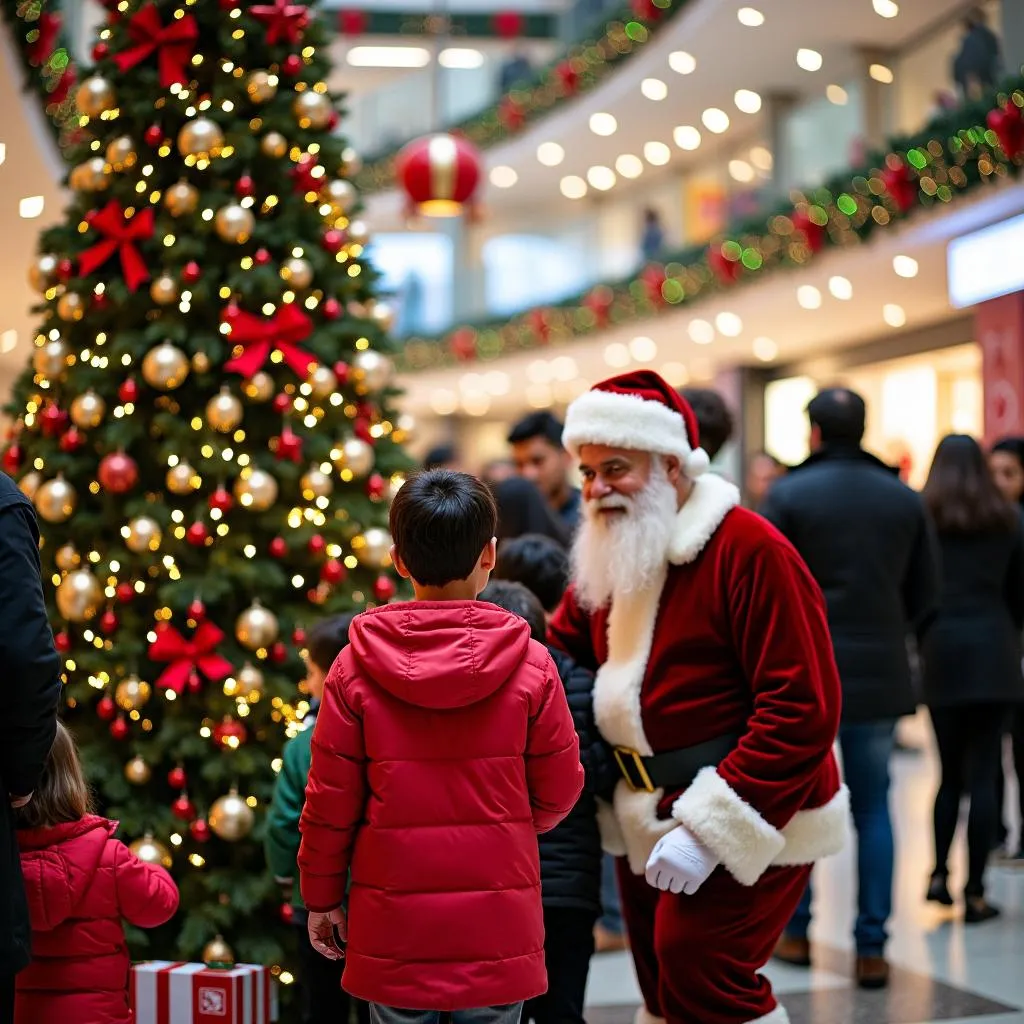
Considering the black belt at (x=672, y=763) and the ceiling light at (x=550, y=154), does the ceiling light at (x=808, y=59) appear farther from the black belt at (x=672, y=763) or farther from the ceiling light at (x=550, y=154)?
the black belt at (x=672, y=763)

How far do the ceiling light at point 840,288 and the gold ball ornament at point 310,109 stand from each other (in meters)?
9.89

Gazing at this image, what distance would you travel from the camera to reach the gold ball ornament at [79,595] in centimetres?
412

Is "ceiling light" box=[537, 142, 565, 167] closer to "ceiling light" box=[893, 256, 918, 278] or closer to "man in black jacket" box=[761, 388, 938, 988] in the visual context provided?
"ceiling light" box=[893, 256, 918, 278]

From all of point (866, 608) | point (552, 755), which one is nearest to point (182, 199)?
point (552, 755)

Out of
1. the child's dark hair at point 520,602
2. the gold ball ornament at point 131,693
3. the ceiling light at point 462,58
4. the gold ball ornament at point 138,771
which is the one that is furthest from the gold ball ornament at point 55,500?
the ceiling light at point 462,58

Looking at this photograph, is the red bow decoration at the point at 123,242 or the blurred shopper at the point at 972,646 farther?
the blurred shopper at the point at 972,646

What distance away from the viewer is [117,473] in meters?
4.14

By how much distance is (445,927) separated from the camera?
2564mm

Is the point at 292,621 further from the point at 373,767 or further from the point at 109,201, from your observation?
the point at 373,767

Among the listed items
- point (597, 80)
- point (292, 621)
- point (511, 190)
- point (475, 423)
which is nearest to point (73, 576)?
point (292, 621)

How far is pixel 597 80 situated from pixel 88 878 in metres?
17.9

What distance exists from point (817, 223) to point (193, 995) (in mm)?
11494

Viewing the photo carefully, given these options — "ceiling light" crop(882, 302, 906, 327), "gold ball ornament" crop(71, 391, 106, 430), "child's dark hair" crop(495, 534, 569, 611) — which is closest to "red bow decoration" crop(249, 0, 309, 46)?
"gold ball ornament" crop(71, 391, 106, 430)

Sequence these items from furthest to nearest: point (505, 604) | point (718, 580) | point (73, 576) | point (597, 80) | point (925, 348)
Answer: point (597, 80), point (925, 348), point (73, 576), point (505, 604), point (718, 580)
